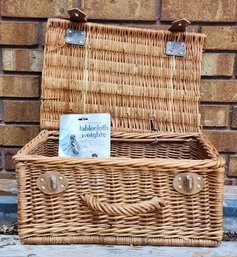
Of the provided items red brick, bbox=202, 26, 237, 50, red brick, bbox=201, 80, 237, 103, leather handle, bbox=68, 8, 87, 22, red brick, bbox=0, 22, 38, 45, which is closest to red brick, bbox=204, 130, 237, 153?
red brick, bbox=201, 80, 237, 103

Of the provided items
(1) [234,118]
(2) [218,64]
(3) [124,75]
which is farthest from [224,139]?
(3) [124,75]

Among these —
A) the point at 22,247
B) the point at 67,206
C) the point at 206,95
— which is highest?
the point at 206,95

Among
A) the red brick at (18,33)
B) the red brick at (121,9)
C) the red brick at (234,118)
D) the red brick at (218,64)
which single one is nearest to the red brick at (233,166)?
the red brick at (234,118)

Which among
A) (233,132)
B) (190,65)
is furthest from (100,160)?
(233,132)

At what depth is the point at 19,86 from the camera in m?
1.20

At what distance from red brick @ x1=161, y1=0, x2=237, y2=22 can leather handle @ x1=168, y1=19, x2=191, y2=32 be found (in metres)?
0.08

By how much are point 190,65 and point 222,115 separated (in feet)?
0.69

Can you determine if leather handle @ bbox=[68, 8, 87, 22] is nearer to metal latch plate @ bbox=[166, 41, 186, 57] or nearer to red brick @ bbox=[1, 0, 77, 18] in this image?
red brick @ bbox=[1, 0, 77, 18]

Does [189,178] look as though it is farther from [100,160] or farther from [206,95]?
[206,95]

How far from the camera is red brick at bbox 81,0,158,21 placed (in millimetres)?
1147

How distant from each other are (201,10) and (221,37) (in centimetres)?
10

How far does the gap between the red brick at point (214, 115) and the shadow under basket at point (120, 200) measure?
1.06 ft

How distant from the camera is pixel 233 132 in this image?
1.21 m

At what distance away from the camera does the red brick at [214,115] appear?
1202 mm
